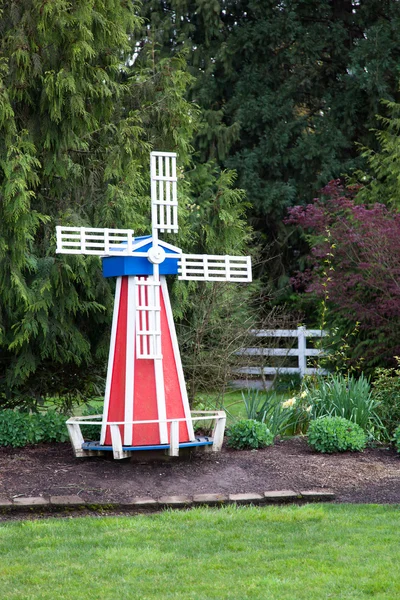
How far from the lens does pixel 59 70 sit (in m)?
10.2

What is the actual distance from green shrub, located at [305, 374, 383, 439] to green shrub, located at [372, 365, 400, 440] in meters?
0.08

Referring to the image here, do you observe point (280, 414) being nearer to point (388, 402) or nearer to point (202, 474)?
point (388, 402)

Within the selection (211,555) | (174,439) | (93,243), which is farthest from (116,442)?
(211,555)

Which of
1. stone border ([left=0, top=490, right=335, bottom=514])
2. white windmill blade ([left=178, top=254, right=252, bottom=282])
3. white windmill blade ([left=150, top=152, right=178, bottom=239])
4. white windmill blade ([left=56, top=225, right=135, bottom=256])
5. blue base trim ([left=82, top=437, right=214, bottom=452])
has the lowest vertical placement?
stone border ([left=0, top=490, right=335, bottom=514])

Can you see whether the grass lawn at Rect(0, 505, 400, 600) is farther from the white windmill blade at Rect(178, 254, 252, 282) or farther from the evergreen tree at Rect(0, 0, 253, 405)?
the evergreen tree at Rect(0, 0, 253, 405)

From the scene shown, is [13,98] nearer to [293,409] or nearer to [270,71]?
[293,409]

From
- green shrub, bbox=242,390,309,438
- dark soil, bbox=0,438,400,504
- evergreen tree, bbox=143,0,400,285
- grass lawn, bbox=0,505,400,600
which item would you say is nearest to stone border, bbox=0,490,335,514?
dark soil, bbox=0,438,400,504

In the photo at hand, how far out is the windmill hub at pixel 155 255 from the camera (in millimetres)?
7949

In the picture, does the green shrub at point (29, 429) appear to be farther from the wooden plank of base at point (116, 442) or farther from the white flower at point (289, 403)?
the white flower at point (289, 403)

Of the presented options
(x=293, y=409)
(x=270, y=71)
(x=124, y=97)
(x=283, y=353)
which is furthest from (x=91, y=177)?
(x=270, y=71)

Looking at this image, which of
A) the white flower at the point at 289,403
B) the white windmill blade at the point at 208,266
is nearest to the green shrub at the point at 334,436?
the white flower at the point at 289,403

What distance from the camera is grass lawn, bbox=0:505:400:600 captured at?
15.9 feet

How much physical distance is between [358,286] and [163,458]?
5.20 metres

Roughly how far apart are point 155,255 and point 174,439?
163 centimetres
